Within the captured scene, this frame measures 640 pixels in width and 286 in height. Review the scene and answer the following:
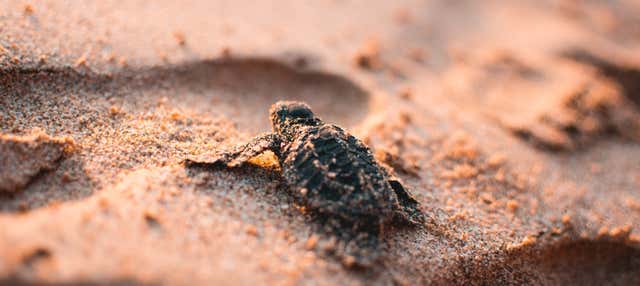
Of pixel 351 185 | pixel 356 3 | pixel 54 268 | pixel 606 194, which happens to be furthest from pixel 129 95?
pixel 606 194

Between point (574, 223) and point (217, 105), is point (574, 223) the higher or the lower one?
the lower one

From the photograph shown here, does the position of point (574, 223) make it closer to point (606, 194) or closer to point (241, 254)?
point (606, 194)

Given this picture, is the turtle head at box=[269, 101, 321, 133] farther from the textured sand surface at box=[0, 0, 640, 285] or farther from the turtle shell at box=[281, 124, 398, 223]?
the textured sand surface at box=[0, 0, 640, 285]

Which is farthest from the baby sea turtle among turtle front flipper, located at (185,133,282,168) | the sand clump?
the sand clump

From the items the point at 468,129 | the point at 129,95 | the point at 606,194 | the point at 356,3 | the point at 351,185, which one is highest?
the point at 356,3

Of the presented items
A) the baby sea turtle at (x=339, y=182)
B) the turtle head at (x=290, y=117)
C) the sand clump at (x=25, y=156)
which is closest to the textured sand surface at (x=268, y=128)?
the sand clump at (x=25, y=156)

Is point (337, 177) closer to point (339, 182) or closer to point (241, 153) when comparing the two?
point (339, 182)
